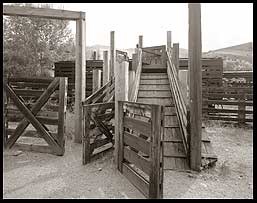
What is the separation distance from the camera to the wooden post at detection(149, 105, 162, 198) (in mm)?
3516

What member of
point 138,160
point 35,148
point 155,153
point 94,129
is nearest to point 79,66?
point 94,129

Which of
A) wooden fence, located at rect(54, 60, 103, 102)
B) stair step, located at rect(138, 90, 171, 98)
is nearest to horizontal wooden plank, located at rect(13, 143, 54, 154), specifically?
stair step, located at rect(138, 90, 171, 98)

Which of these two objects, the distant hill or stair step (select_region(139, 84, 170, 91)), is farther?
the distant hill

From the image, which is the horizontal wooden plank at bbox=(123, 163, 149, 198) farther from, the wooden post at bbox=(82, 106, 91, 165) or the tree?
the tree

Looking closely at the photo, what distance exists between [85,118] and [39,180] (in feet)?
5.36

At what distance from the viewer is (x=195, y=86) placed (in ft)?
15.9

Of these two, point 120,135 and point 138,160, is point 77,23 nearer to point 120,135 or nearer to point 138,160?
point 120,135

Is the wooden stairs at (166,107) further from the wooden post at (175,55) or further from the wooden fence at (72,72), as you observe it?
the wooden fence at (72,72)

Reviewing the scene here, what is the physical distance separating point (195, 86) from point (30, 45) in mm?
14043

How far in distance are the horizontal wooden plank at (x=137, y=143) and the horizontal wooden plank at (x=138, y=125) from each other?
0.14 metres

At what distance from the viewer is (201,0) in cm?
481

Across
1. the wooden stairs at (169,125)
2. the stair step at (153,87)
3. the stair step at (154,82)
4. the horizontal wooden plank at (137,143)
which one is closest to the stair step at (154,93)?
the wooden stairs at (169,125)

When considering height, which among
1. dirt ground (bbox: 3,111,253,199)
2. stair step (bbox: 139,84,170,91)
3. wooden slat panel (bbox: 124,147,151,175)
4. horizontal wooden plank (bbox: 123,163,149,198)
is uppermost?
stair step (bbox: 139,84,170,91)

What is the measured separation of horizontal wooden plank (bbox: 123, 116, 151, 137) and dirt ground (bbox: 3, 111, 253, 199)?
40.3 inches
